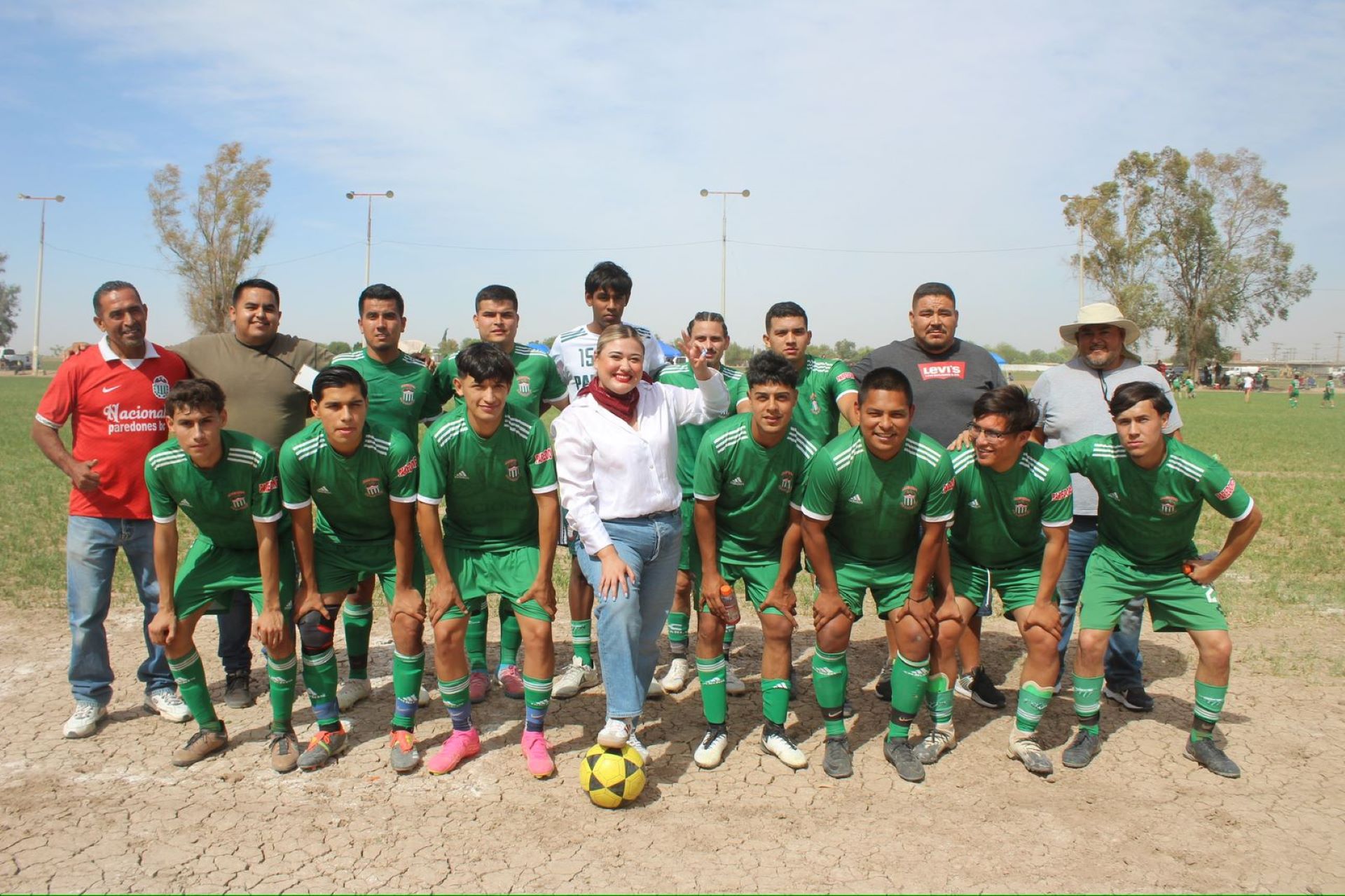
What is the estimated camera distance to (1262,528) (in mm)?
10844

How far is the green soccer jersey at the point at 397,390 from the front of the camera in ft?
17.7

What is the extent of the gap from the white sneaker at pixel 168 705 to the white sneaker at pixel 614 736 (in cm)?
261

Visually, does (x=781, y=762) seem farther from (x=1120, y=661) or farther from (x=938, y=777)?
(x=1120, y=661)

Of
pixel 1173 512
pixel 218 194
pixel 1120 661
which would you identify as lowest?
pixel 1120 661

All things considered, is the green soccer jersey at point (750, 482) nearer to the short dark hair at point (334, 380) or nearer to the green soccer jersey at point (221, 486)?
the short dark hair at point (334, 380)

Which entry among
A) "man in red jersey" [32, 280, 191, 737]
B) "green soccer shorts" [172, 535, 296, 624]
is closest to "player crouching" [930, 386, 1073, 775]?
"green soccer shorts" [172, 535, 296, 624]

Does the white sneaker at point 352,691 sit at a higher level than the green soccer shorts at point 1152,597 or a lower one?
lower

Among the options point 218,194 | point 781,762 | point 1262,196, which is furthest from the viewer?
point 1262,196

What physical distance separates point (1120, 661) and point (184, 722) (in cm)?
574

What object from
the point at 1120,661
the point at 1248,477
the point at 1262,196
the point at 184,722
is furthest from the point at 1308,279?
the point at 184,722

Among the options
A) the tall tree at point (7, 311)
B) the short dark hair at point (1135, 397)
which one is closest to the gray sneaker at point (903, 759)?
the short dark hair at point (1135, 397)

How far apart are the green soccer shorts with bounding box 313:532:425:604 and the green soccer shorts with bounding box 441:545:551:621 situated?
260 mm

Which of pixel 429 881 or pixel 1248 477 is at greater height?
pixel 1248 477

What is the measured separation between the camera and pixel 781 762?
15.8ft
